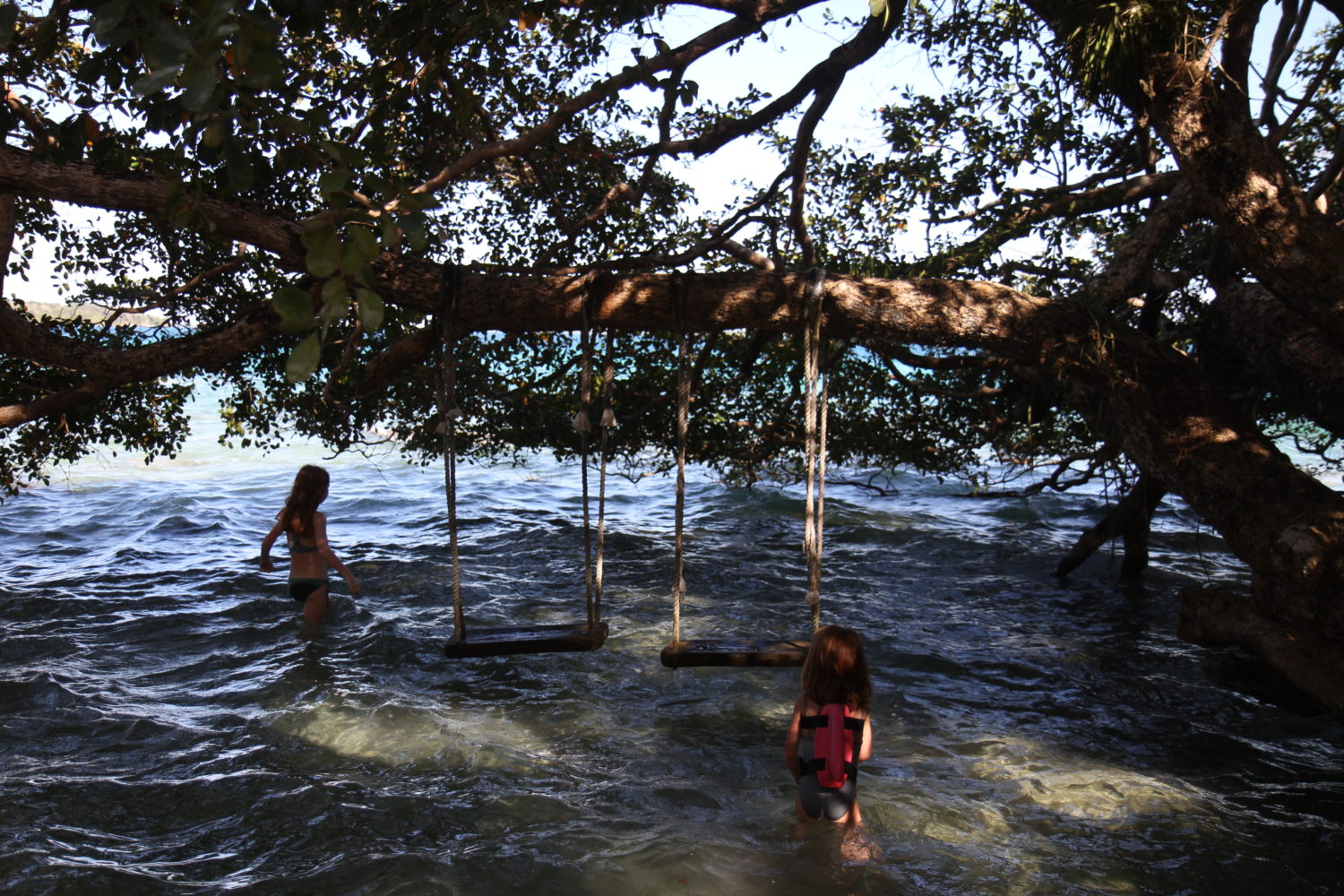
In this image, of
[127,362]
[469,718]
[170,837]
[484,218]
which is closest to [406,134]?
[484,218]

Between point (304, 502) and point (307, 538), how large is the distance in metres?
0.33

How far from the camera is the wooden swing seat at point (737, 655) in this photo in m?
4.91

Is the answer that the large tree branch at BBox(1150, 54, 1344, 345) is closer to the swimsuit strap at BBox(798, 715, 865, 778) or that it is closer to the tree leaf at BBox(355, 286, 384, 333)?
the swimsuit strap at BBox(798, 715, 865, 778)

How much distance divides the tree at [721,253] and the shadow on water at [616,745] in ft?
3.48

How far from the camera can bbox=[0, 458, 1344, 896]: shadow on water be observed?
4508mm

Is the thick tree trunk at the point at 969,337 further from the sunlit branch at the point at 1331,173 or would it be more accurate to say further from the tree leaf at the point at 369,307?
the tree leaf at the point at 369,307

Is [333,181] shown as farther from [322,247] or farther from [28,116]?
[28,116]

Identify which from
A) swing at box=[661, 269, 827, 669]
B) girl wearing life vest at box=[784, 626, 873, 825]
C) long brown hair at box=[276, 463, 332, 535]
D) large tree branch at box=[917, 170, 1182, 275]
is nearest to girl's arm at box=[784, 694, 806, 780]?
girl wearing life vest at box=[784, 626, 873, 825]

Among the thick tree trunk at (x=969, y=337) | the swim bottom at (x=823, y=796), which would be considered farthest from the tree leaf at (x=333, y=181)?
the swim bottom at (x=823, y=796)

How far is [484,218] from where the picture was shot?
9031mm

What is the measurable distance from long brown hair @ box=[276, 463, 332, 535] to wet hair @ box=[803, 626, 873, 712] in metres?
4.36

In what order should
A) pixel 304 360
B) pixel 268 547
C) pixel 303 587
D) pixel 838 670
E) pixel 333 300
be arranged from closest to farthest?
1. pixel 304 360
2. pixel 333 300
3. pixel 838 670
4. pixel 268 547
5. pixel 303 587

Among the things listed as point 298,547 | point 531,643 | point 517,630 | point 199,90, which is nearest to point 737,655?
point 531,643

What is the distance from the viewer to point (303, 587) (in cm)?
774
